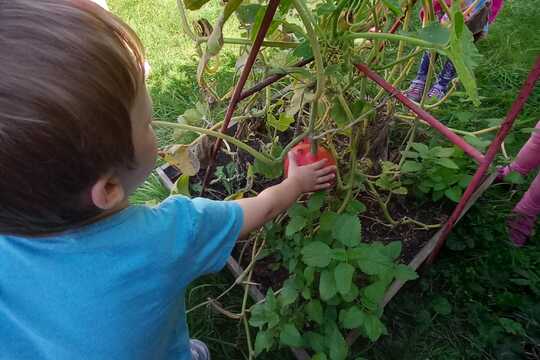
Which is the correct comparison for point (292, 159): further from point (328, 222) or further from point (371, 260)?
point (371, 260)

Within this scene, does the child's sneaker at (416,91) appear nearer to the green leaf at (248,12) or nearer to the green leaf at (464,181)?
the green leaf at (464,181)

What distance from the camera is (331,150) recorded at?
117 centimetres

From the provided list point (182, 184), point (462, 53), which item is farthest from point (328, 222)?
point (462, 53)

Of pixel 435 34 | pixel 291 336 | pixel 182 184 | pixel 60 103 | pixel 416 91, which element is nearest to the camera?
pixel 60 103

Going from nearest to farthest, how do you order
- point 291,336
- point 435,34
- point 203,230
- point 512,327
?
point 435,34 < point 203,230 < point 291,336 < point 512,327

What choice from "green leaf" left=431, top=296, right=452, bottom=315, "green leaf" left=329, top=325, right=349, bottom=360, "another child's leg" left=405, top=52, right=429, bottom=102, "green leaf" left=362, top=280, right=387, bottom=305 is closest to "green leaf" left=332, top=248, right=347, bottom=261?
"green leaf" left=362, top=280, right=387, bottom=305

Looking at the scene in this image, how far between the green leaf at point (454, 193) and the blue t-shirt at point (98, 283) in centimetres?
78

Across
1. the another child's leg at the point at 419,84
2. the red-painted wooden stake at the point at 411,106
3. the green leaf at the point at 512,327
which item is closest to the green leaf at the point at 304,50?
the red-painted wooden stake at the point at 411,106

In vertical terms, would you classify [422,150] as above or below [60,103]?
below

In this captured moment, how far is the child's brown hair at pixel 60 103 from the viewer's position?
598 mm

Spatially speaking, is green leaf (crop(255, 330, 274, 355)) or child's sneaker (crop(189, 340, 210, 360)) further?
child's sneaker (crop(189, 340, 210, 360))

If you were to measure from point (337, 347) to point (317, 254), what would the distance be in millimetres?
227

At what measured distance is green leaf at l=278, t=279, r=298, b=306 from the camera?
1079 millimetres

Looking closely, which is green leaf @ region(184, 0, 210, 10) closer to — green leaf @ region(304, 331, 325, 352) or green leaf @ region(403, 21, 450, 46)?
green leaf @ region(403, 21, 450, 46)
